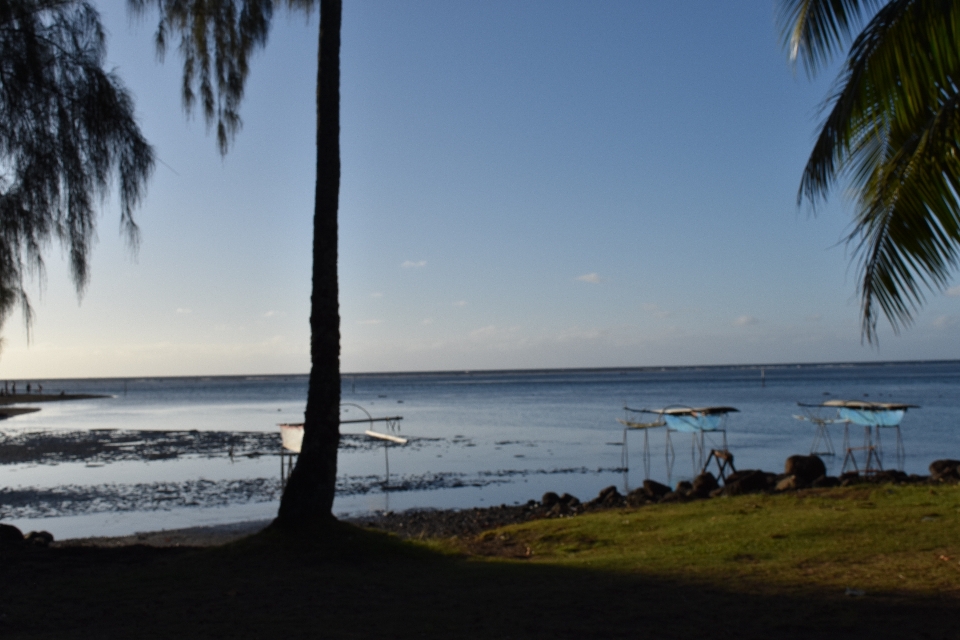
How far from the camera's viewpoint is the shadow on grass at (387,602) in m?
6.00

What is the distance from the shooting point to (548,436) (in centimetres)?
3716

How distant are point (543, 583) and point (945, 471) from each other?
1321cm

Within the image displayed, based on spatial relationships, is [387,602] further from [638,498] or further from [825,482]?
[825,482]

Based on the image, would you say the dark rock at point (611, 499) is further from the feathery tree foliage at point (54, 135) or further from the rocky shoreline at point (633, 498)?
the feathery tree foliage at point (54, 135)

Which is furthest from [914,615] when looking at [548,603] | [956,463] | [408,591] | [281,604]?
[956,463]

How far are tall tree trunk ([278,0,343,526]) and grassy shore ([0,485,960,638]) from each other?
51cm

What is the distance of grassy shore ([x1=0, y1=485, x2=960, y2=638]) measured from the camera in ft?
20.1

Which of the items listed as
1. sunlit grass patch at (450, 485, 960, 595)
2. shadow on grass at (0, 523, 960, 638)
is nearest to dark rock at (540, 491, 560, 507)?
sunlit grass patch at (450, 485, 960, 595)

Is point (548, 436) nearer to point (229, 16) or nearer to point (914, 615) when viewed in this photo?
point (229, 16)

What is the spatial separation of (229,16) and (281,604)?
809 centimetres

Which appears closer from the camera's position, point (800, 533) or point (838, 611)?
point (838, 611)

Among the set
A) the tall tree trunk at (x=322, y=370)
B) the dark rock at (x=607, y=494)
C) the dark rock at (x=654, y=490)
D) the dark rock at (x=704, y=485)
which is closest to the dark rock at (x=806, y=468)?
the dark rock at (x=704, y=485)

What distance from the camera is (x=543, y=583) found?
7.68 meters

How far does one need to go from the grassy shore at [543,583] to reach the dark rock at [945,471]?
16.1 ft
